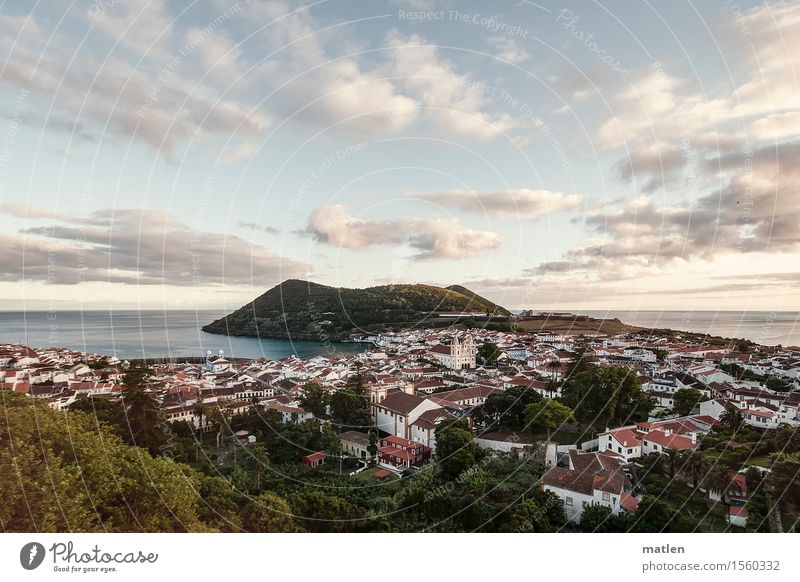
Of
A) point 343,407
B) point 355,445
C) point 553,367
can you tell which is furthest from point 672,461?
point 553,367

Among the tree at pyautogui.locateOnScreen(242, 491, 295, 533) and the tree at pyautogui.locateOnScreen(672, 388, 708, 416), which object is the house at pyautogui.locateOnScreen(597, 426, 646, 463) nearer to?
the tree at pyautogui.locateOnScreen(672, 388, 708, 416)

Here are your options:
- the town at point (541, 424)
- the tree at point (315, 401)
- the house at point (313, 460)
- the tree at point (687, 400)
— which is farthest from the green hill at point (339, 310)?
the house at point (313, 460)

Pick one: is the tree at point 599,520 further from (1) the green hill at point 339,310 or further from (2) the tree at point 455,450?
(1) the green hill at point 339,310

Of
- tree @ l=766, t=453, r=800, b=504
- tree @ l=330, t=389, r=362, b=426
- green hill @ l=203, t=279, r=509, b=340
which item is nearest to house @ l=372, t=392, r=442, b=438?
tree @ l=330, t=389, r=362, b=426

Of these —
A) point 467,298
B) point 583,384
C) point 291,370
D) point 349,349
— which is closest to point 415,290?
point 467,298

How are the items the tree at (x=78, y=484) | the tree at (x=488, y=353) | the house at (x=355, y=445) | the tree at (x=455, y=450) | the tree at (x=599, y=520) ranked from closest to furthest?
the tree at (x=78, y=484) < the tree at (x=599, y=520) < the tree at (x=455, y=450) < the house at (x=355, y=445) < the tree at (x=488, y=353)

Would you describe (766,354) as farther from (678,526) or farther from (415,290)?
(415,290)
